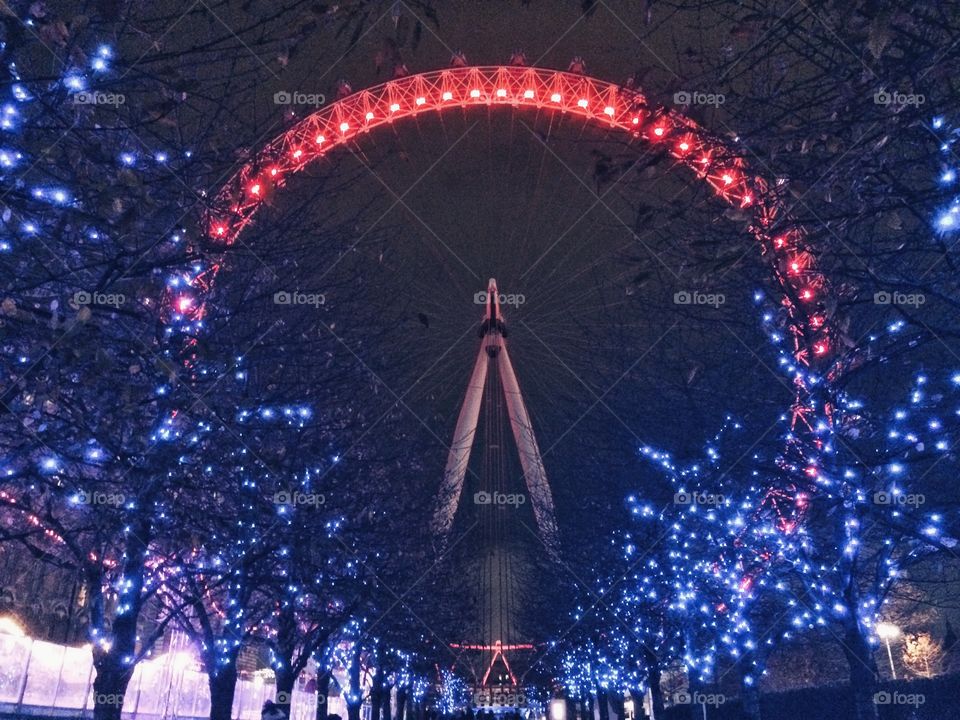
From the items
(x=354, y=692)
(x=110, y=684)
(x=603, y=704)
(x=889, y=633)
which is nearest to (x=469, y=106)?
(x=110, y=684)

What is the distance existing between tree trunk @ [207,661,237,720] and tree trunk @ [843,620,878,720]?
1393 cm

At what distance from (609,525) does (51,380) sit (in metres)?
25.4

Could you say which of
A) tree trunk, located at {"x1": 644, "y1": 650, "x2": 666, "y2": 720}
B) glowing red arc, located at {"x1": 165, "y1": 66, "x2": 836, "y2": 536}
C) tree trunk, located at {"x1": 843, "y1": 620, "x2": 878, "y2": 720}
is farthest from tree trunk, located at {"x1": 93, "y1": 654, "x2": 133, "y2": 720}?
tree trunk, located at {"x1": 644, "y1": 650, "x2": 666, "y2": 720}

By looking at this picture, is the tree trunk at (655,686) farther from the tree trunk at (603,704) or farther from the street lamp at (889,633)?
the tree trunk at (603,704)

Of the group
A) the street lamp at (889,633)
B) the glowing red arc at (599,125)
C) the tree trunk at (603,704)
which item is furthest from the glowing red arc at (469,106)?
the tree trunk at (603,704)

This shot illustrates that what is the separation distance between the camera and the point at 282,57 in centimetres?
691

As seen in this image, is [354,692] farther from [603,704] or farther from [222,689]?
[603,704]

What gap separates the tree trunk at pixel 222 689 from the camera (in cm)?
1964

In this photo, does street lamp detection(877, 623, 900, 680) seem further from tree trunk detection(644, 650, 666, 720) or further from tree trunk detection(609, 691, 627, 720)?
tree trunk detection(609, 691, 627, 720)

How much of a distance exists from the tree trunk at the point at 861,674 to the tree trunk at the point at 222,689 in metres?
13.9

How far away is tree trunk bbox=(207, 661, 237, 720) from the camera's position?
64.4 feet

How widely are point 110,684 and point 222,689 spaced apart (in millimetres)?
5823

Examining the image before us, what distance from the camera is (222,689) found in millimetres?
20000

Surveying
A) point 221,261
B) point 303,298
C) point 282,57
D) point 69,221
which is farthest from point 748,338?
point 69,221
